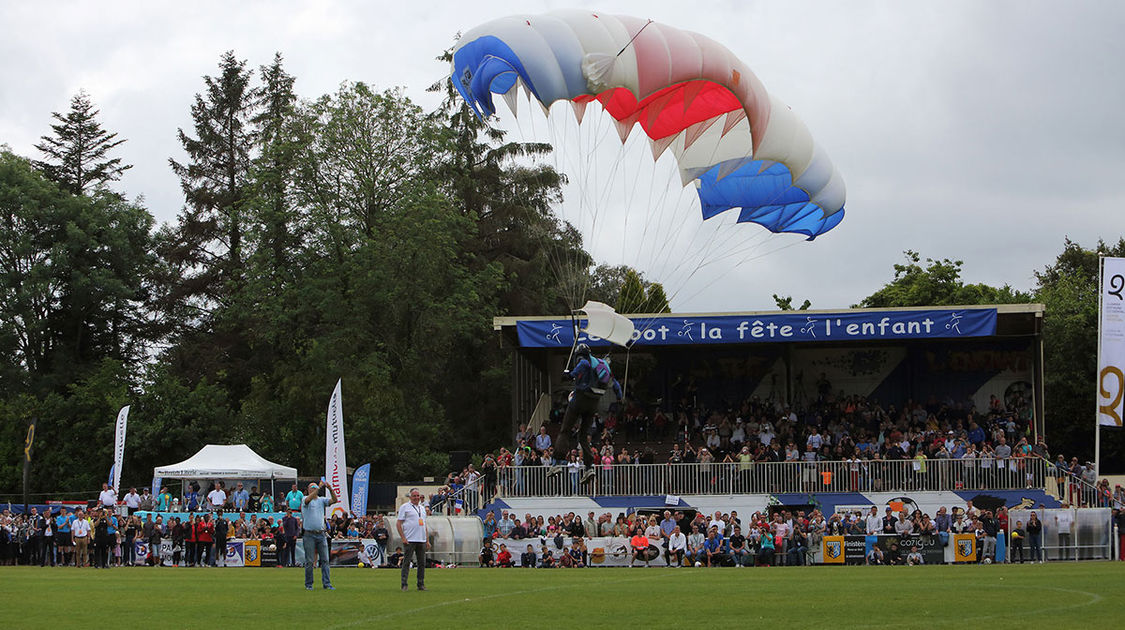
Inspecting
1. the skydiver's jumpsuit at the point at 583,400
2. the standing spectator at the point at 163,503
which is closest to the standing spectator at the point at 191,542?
the standing spectator at the point at 163,503

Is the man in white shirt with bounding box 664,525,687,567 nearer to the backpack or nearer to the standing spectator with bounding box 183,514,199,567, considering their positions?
the backpack

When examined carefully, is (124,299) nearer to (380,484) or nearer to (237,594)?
(380,484)

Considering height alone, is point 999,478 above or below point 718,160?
below

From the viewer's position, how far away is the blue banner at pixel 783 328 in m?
25.9

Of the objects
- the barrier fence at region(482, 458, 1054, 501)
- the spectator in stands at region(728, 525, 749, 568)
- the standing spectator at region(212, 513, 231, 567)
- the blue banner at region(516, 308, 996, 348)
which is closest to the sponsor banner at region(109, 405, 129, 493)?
the standing spectator at region(212, 513, 231, 567)

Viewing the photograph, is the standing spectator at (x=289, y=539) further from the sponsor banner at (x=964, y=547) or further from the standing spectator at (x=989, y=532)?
the standing spectator at (x=989, y=532)

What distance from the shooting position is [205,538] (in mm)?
22766

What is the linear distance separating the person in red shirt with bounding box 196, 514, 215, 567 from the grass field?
211 inches

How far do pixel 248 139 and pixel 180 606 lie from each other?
1397 inches

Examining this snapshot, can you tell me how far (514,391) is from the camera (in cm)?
2817

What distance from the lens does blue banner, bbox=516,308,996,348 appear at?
25.9 meters

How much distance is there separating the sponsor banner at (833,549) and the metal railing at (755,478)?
129 inches

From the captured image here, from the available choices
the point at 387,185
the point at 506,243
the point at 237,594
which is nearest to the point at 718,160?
the point at 237,594

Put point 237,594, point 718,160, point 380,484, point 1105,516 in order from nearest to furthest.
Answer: point 237,594 < point 718,160 < point 1105,516 < point 380,484
